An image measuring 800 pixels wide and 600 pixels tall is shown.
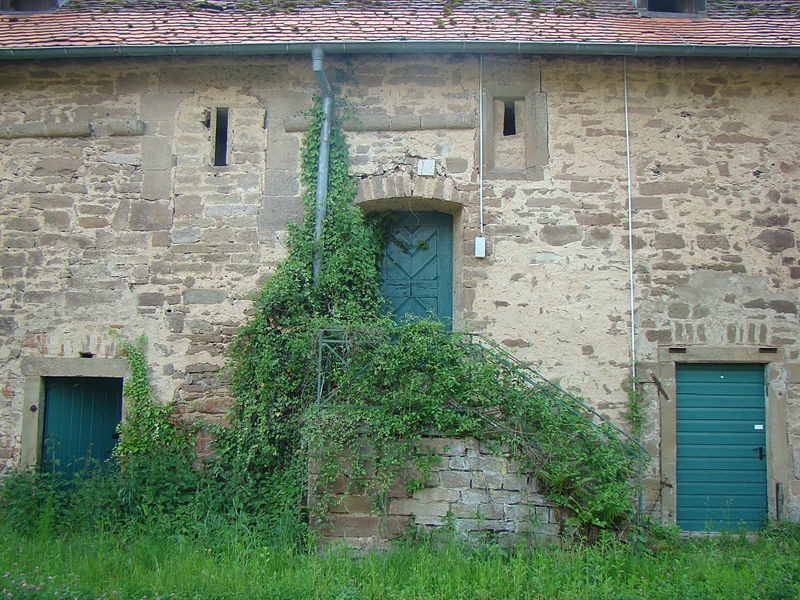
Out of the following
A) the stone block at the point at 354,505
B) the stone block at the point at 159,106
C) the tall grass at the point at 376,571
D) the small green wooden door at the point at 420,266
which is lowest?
the tall grass at the point at 376,571

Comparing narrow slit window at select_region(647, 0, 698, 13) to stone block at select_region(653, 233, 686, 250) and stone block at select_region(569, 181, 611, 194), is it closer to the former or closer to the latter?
stone block at select_region(569, 181, 611, 194)

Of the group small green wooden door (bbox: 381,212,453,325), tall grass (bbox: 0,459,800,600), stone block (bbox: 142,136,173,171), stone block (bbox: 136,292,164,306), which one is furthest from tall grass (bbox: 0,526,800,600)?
stone block (bbox: 142,136,173,171)

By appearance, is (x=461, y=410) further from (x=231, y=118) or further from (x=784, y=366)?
(x=231, y=118)

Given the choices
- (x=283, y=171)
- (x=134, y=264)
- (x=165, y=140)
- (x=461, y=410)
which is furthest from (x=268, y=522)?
(x=165, y=140)

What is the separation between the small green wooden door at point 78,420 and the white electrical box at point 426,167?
4001mm

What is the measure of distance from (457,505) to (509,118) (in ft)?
13.4

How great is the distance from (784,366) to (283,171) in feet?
18.0

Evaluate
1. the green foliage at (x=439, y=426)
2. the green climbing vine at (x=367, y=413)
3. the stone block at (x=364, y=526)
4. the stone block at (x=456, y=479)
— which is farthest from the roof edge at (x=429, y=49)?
the stone block at (x=364, y=526)

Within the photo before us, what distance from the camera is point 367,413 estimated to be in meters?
4.78

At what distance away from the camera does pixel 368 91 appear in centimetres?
638

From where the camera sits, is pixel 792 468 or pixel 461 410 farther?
pixel 792 468

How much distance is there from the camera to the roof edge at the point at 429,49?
232 inches

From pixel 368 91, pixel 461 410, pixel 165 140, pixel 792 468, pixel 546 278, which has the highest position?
pixel 368 91

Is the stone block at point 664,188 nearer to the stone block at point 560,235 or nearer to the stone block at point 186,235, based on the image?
the stone block at point 560,235
